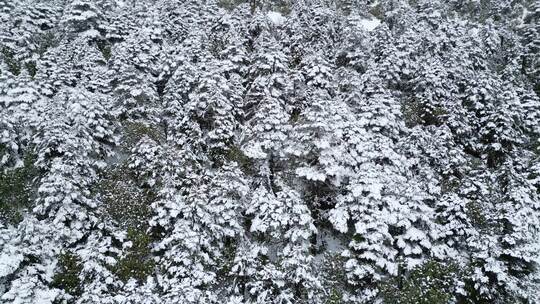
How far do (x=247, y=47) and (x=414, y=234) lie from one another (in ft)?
84.0

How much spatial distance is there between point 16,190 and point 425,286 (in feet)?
78.7

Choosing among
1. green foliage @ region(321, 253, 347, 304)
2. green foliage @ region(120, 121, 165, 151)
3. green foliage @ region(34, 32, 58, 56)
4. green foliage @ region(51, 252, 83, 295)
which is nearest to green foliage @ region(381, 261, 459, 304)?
green foliage @ region(321, 253, 347, 304)

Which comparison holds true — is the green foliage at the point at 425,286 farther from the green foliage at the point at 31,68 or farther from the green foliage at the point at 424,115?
the green foliage at the point at 31,68

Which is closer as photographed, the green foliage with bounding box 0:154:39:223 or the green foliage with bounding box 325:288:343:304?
the green foliage with bounding box 325:288:343:304

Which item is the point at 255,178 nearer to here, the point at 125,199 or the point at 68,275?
the point at 125,199

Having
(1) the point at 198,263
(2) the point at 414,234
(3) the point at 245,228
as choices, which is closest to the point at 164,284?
(1) the point at 198,263

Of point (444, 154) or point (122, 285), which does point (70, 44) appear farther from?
point (444, 154)

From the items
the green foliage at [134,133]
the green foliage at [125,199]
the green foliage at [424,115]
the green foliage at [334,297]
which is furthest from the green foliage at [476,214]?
the green foliage at [134,133]

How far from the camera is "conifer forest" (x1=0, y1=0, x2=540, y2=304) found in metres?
22.1

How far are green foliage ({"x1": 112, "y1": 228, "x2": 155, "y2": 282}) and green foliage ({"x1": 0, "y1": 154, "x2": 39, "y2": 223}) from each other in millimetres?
6856

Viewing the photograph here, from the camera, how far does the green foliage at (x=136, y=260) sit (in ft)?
71.6

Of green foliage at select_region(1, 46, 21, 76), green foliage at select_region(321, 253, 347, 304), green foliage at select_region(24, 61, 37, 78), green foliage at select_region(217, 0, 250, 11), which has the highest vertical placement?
green foliage at select_region(1, 46, 21, 76)

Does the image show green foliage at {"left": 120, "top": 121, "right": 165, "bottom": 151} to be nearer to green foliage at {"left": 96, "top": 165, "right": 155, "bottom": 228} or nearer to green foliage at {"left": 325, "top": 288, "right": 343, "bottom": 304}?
green foliage at {"left": 96, "top": 165, "right": 155, "bottom": 228}

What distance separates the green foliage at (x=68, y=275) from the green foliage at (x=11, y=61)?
21282 mm
